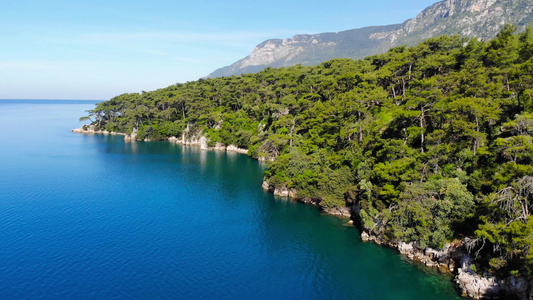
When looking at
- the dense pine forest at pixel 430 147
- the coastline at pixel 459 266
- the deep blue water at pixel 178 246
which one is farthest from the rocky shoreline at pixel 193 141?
the coastline at pixel 459 266

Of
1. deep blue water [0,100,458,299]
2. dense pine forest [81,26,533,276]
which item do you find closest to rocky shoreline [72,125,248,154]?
dense pine forest [81,26,533,276]

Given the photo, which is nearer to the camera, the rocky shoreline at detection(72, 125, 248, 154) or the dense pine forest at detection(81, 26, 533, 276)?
the dense pine forest at detection(81, 26, 533, 276)

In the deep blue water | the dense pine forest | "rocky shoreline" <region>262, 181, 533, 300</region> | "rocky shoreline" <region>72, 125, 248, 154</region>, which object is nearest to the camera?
"rocky shoreline" <region>262, 181, 533, 300</region>

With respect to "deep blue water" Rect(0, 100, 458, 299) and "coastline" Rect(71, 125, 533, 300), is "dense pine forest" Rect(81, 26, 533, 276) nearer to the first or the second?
"coastline" Rect(71, 125, 533, 300)

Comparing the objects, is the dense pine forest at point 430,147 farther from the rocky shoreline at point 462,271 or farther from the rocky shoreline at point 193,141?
the rocky shoreline at point 193,141

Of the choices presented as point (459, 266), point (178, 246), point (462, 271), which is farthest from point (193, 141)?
point (462, 271)
